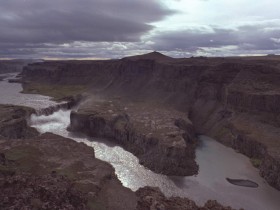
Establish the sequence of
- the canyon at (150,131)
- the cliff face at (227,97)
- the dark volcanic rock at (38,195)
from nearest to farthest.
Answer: the dark volcanic rock at (38,195)
the canyon at (150,131)
the cliff face at (227,97)

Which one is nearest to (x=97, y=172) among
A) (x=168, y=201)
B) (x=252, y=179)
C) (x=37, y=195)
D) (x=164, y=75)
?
(x=168, y=201)

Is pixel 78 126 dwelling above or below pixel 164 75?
below

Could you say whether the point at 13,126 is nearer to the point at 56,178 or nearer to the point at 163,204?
the point at 56,178

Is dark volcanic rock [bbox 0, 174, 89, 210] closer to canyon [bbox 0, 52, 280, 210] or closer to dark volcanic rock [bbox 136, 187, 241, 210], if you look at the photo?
canyon [bbox 0, 52, 280, 210]

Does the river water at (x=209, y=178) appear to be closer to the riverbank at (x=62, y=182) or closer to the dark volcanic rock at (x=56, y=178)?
the riverbank at (x=62, y=182)

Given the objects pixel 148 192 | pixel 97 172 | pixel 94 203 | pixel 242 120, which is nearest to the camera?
pixel 94 203

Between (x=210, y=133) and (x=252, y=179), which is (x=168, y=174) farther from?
(x=210, y=133)

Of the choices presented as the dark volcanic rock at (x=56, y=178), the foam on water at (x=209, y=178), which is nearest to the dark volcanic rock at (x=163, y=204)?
the dark volcanic rock at (x=56, y=178)

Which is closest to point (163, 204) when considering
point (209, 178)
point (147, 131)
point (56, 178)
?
point (56, 178)
